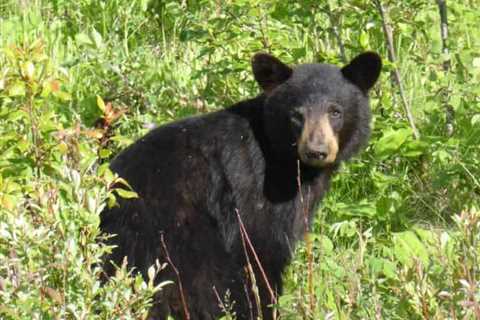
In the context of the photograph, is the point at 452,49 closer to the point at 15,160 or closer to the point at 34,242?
the point at 15,160

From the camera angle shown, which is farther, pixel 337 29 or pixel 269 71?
pixel 337 29

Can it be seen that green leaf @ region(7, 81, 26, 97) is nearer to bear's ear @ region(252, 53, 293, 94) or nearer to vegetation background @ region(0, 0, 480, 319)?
vegetation background @ region(0, 0, 480, 319)

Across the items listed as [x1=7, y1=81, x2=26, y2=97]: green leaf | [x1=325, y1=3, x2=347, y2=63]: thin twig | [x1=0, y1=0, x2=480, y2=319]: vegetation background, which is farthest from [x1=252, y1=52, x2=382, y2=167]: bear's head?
[x1=7, y1=81, x2=26, y2=97]: green leaf

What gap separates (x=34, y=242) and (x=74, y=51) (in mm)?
4826

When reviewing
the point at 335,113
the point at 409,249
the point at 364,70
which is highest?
the point at 364,70

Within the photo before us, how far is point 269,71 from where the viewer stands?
5.90 m

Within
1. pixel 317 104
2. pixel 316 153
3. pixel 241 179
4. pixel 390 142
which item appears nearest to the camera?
pixel 316 153

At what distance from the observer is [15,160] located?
4.61 meters

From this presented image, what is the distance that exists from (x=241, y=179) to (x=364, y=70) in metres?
0.96

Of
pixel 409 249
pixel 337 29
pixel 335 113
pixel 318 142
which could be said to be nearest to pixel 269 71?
pixel 335 113

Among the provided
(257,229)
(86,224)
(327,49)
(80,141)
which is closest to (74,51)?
(327,49)

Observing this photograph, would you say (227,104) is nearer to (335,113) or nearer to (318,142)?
(335,113)

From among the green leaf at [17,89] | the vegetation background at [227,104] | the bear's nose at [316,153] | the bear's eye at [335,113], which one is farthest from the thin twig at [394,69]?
the green leaf at [17,89]

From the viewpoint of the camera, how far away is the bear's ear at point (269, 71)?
5836mm
